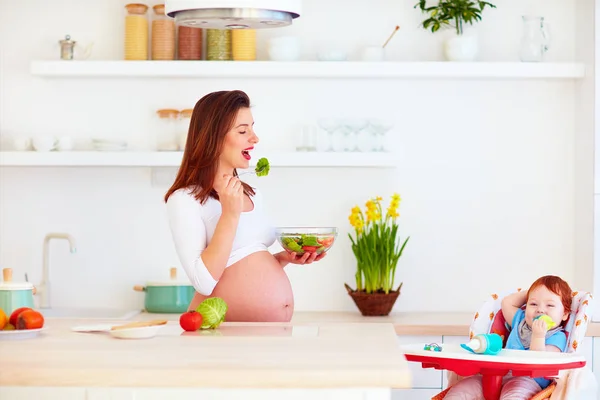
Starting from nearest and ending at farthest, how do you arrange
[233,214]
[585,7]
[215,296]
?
[233,214], [215,296], [585,7]

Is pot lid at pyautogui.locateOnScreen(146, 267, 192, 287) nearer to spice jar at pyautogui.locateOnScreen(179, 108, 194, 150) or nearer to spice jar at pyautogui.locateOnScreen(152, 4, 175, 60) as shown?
spice jar at pyautogui.locateOnScreen(179, 108, 194, 150)

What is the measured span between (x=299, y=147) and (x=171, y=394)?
8.07 ft

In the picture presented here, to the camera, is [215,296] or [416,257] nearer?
[215,296]

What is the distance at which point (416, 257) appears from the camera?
4.52m

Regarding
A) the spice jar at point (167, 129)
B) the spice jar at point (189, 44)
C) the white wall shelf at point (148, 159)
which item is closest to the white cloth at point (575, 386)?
the white wall shelf at point (148, 159)

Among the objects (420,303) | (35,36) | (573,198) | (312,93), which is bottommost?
(420,303)

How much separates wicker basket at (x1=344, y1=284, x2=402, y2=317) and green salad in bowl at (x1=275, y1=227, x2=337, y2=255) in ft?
4.51

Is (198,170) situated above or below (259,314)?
above

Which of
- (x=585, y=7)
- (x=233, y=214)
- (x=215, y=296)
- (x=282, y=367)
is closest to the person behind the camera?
(x=282, y=367)

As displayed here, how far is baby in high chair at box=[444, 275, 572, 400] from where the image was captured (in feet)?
10.1

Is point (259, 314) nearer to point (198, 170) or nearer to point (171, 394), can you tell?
point (198, 170)

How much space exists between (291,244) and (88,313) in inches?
73.7

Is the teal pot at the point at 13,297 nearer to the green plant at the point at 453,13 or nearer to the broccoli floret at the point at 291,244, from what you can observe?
the broccoli floret at the point at 291,244

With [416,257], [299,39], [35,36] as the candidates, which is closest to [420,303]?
[416,257]
